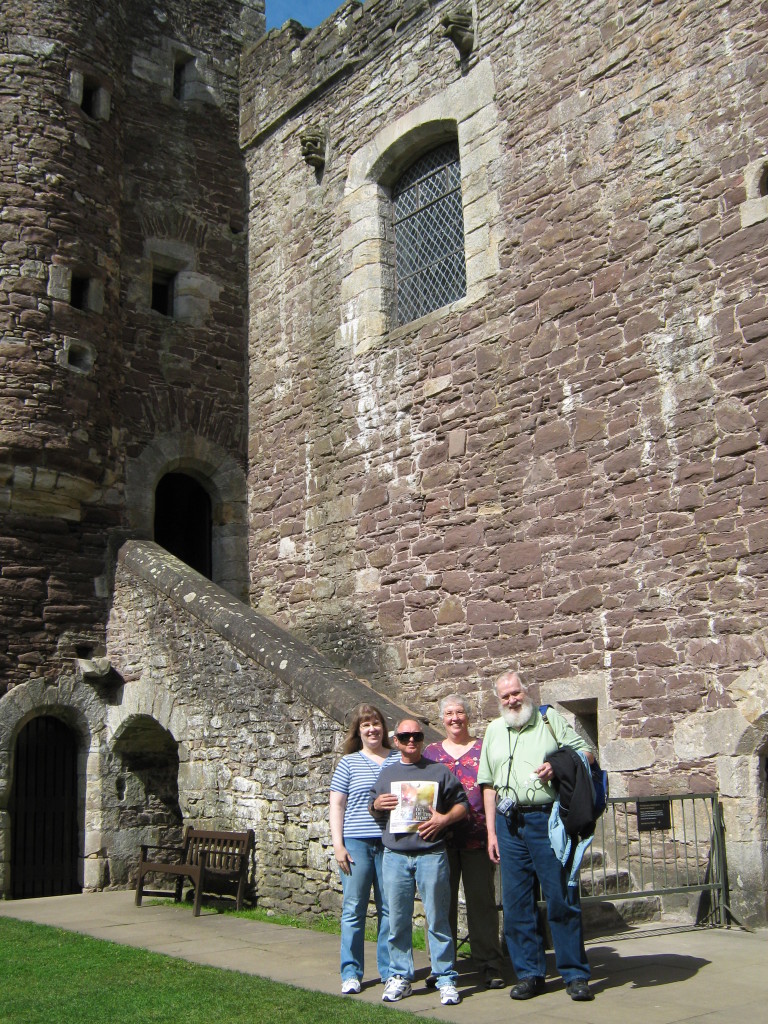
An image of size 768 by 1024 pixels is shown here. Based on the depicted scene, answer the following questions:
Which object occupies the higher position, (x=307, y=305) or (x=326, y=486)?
(x=307, y=305)

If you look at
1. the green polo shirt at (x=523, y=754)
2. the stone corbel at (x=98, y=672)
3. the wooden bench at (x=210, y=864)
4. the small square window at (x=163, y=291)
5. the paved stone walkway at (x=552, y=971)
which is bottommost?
the paved stone walkway at (x=552, y=971)

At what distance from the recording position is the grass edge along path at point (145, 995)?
15.3ft

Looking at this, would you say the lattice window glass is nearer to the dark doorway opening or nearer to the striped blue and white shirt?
the dark doorway opening

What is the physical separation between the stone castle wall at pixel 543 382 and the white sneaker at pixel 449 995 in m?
3.01

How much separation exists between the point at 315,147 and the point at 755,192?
19.0 ft

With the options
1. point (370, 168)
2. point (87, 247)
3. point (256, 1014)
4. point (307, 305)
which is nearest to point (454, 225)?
point (370, 168)

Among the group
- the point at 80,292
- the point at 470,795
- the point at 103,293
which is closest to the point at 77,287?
the point at 80,292

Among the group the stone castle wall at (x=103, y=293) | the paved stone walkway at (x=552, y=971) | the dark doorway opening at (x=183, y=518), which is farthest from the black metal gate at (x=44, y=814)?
the dark doorway opening at (x=183, y=518)

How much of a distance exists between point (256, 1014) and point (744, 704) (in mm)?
3916

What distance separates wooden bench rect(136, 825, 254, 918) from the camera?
316 inches

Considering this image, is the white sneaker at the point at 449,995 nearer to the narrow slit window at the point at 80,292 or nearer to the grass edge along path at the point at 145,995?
the grass edge along path at the point at 145,995

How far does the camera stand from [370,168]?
11203 mm

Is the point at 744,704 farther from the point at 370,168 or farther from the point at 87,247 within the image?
the point at 87,247

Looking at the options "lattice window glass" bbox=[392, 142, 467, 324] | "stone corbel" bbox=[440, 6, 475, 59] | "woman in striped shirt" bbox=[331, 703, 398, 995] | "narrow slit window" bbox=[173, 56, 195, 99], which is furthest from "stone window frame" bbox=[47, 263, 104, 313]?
"woman in striped shirt" bbox=[331, 703, 398, 995]
